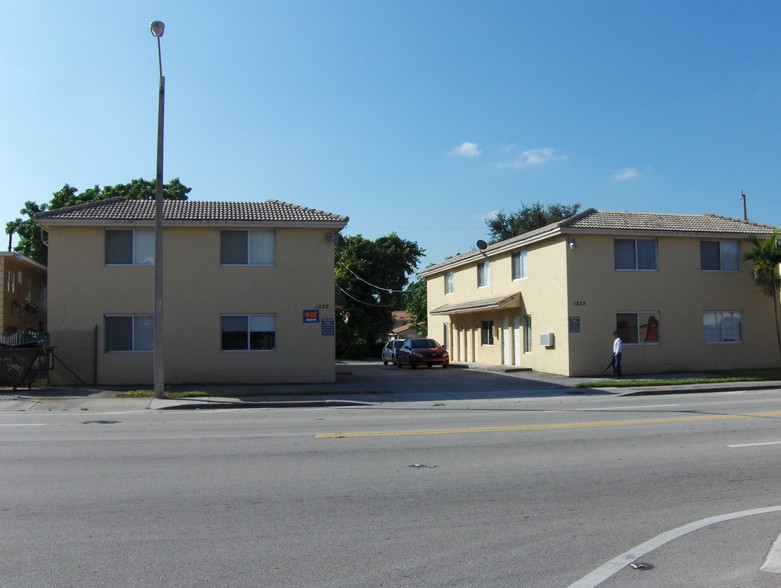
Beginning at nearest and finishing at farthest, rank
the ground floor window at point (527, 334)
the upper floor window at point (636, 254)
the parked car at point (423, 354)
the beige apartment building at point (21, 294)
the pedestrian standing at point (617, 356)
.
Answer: the pedestrian standing at point (617, 356), the upper floor window at point (636, 254), the beige apartment building at point (21, 294), the ground floor window at point (527, 334), the parked car at point (423, 354)

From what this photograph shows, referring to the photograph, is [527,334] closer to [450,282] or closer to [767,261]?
[767,261]

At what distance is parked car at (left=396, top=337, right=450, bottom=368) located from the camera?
1357 inches

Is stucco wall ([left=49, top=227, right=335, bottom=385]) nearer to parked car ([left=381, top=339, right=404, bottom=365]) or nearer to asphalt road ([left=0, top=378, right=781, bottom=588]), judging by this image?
asphalt road ([left=0, top=378, right=781, bottom=588])

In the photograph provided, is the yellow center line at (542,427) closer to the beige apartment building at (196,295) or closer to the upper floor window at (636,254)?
the beige apartment building at (196,295)

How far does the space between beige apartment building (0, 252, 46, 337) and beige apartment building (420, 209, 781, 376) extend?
64.8 ft

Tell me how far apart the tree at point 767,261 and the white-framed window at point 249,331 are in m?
18.2

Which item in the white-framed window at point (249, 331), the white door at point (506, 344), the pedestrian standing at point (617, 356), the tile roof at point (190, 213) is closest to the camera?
the tile roof at point (190, 213)

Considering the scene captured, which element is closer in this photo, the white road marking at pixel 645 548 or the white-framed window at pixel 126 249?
the white road marking at pixel 645 548

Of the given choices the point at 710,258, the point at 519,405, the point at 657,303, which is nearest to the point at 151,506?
the point at 519,405

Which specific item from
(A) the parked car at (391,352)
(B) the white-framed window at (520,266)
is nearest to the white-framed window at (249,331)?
(B) the white-framed window at (520,266)

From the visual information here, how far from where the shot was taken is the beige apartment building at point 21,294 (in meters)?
29.8

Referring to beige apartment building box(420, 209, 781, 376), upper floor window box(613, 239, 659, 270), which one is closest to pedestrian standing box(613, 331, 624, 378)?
beige apartment building box(420, 209, 781, 376)

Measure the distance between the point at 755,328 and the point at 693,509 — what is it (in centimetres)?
2451

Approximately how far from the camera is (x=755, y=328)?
95.5ft
